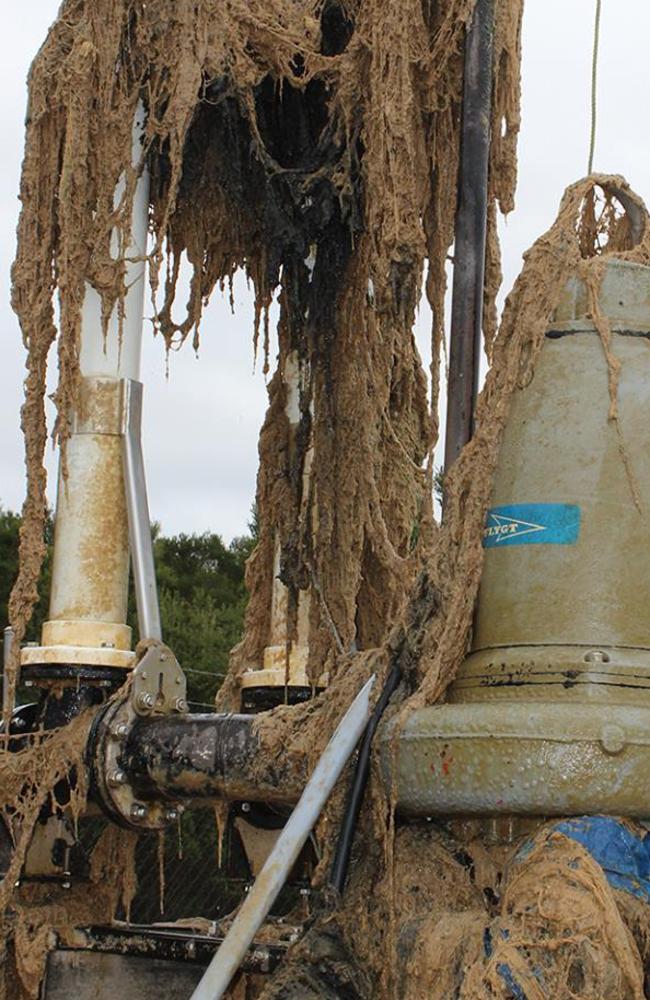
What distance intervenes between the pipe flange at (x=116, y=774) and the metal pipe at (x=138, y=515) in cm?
33

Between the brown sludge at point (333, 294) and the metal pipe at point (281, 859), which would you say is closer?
the metal pipe at point (281, 859)

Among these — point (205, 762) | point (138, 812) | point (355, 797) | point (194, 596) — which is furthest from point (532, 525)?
point (194, 596)

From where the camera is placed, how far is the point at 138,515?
5.68 m

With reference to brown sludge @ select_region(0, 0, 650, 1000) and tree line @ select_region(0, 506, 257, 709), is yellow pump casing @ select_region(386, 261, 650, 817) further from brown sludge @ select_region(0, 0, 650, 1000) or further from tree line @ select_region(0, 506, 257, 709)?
tree line @ select_region(0, 506, 257, 709)

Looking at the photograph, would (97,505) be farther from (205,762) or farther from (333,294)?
(333,294)

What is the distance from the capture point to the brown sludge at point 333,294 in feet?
13.7

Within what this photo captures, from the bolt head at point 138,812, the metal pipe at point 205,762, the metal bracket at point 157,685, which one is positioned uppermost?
the metal bracket at point 157,685

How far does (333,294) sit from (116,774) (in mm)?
2367

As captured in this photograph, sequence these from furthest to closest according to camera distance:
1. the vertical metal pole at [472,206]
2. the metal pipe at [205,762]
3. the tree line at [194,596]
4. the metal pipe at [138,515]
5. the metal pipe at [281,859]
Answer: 1. the tree line at [194,596]
2. the metal pipe at [138,515]
3. the vertical metal pole at [472,206]
4. the metal pipe at [205,762]
5. the metal pipe at [281,859]

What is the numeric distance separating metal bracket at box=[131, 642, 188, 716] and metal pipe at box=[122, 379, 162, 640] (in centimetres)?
11

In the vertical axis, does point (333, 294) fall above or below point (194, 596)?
above

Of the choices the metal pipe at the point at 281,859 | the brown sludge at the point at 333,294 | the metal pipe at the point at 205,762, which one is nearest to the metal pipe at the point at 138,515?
the brown sludge at the point at 333,294

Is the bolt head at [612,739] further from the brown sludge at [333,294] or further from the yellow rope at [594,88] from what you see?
the yellow rope at [594,88]

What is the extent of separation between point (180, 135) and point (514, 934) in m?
3.28
